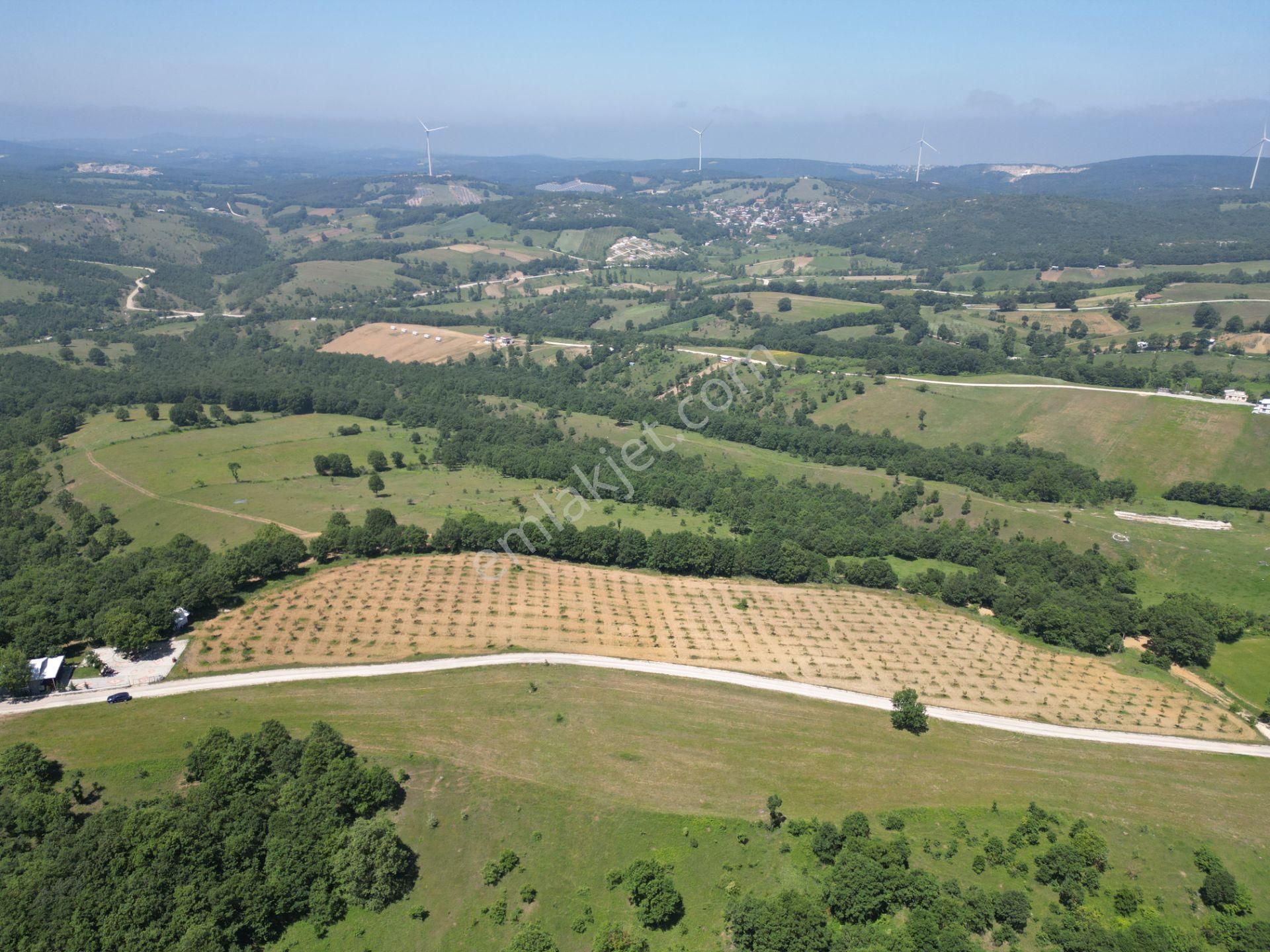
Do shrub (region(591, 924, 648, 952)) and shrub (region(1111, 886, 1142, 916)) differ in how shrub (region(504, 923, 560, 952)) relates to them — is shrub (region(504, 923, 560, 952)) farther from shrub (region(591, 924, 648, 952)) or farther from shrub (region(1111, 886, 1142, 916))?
shrub (region(1111, 886, 1142, 916))

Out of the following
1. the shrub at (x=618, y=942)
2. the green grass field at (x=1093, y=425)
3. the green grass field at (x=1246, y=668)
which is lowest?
the green grass field at (x=1246, y=668)

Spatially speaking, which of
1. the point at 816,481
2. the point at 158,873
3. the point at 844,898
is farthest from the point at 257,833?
the point at 816,481

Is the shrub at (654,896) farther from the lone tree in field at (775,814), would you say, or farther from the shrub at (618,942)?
the lone tree in field at (775,814)

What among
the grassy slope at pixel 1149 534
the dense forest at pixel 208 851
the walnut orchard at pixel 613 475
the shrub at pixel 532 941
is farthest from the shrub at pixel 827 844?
the grassy slope at pixel 1149 534

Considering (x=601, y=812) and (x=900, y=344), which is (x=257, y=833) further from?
(x=900, y=344)

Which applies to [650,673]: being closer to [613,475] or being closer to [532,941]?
[532,941]
